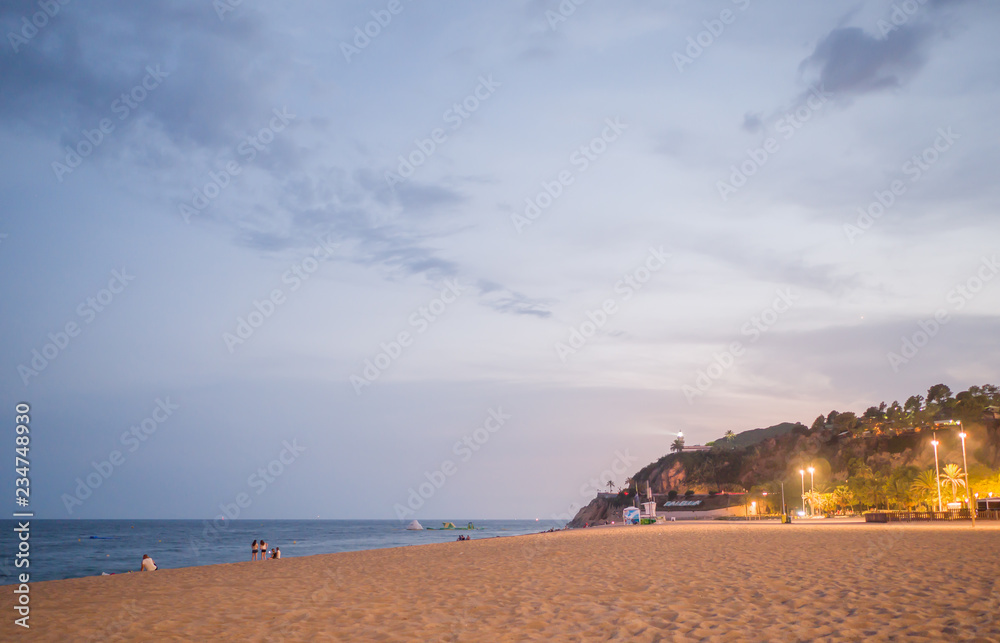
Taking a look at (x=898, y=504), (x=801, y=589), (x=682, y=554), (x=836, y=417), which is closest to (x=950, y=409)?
(x=836, y=417)

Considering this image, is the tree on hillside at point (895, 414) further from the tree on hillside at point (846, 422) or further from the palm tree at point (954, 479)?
the palm tree at point (954, 479)

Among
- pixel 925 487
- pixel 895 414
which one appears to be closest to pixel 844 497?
pixel 925 487

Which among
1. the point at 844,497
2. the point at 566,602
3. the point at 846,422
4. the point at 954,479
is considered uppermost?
the point at 846,422

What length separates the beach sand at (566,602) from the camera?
834 centimetres

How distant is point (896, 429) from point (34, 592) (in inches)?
5319

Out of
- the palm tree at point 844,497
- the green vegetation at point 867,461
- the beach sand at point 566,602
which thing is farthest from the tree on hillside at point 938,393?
the beach sand at point 566,602

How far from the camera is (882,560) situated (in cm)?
1562

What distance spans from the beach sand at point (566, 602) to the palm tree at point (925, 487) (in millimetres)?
61079

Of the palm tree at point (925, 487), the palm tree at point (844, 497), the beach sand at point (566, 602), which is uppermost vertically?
the beach sand at point (566, 602)

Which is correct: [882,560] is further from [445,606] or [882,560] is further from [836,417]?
[836,417]

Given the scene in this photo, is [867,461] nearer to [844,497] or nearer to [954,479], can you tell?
[844,497]

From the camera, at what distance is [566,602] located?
1088 cm

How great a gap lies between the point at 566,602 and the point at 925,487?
75402mm

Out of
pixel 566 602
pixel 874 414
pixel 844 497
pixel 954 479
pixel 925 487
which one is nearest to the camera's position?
pixel 566 602
